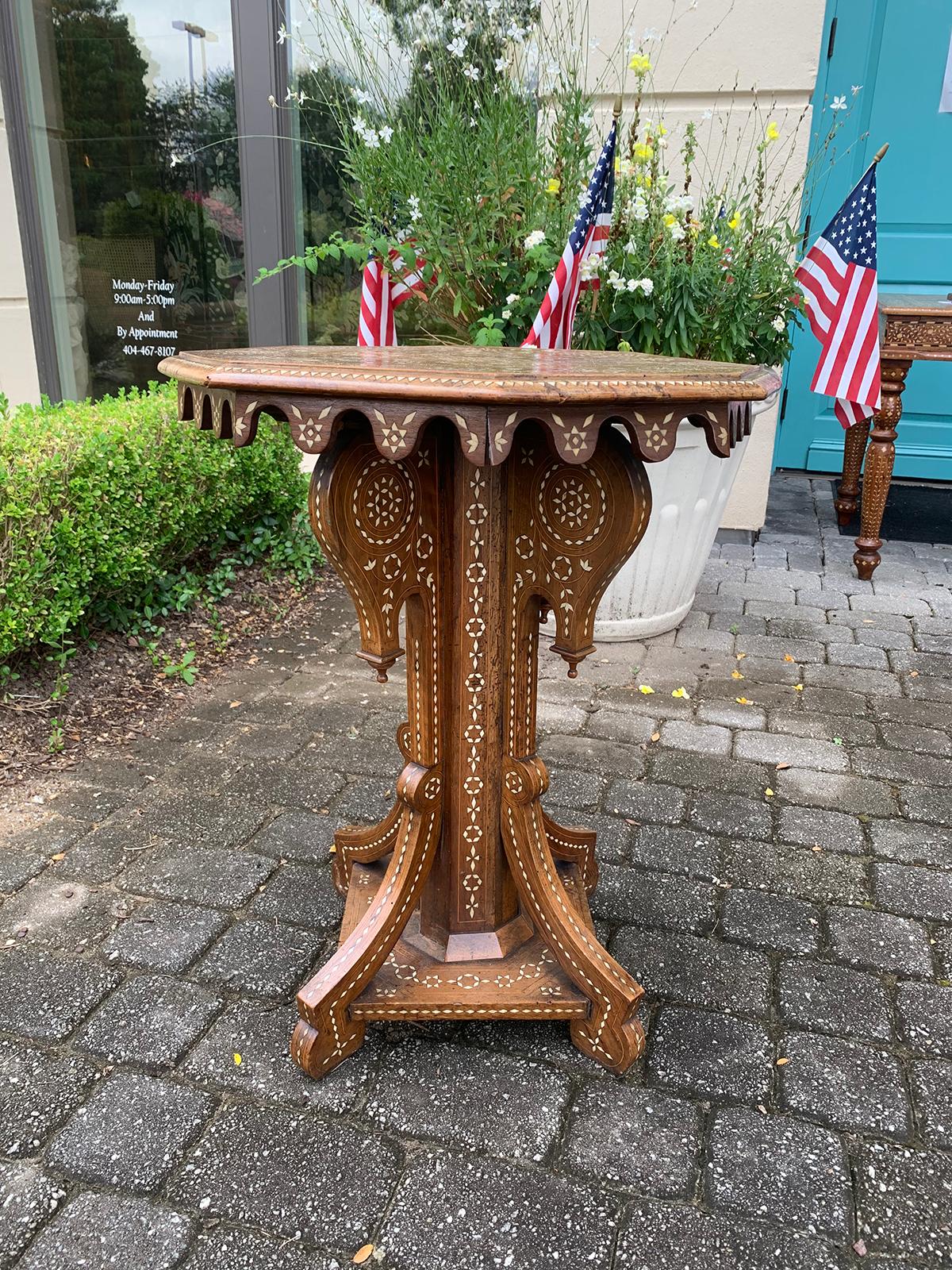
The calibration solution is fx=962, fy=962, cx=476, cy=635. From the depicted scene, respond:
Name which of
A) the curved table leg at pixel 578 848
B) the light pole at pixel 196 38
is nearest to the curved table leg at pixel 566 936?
the curved table leg at pixel 578 848

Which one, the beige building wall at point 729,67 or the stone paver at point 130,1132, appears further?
the beige building wall at point 729,67

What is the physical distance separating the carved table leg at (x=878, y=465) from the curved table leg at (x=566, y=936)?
Answer: 9.79 ft

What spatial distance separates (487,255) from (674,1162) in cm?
285

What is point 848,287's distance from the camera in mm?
3502

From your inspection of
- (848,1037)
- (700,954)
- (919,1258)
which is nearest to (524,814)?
(700,954)

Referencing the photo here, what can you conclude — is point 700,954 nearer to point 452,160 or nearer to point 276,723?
point 276,723

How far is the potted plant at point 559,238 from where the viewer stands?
10.8 feet

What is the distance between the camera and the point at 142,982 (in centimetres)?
189

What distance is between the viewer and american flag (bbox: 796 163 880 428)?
11.5ft

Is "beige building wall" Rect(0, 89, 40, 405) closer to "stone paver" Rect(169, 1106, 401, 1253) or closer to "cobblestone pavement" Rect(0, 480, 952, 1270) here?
"cobblestone pavement" Rect(0, 480, 952, 1270)

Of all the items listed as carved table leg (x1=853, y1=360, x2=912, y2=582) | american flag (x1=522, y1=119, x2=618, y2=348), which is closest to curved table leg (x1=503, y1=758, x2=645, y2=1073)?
american flag (x1=522, y1=119, x2=618, y2=348)

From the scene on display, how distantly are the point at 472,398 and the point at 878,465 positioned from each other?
11.1ft

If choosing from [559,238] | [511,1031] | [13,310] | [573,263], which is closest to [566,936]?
[511,1031]

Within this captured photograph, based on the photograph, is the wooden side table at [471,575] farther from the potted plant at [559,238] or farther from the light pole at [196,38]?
the light pole at [196,38]
